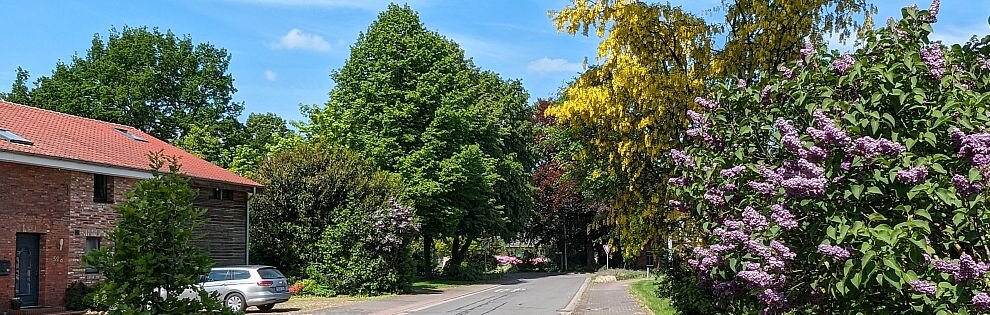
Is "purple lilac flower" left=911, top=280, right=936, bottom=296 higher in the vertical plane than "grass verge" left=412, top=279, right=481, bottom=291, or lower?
higher

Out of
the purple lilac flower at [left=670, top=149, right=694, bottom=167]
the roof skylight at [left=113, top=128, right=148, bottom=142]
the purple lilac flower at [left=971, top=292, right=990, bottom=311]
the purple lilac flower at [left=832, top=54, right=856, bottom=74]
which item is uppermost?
the roof skylight at [left=113, top=128, right=148, bottom=142]

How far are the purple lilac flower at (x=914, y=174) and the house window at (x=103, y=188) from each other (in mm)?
23977

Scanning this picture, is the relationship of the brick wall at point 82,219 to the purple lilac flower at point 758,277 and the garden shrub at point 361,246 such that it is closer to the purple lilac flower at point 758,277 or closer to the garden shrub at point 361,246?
the garden shrub at point 361,246

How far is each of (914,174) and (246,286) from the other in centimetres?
2190


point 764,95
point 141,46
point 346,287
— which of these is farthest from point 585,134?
point 141,46

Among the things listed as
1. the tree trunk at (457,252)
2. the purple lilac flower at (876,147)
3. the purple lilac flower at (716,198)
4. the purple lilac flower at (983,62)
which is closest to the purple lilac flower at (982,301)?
the purple lilac flower at (876,147)

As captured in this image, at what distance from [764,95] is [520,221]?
48878mm

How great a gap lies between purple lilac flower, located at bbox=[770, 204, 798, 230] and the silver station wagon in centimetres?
2057

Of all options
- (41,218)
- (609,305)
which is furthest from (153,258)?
(609,305)

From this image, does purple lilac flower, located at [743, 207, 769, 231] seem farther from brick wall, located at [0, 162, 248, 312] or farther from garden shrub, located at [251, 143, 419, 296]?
garden shrub, located at [251, 143, 419, 296]

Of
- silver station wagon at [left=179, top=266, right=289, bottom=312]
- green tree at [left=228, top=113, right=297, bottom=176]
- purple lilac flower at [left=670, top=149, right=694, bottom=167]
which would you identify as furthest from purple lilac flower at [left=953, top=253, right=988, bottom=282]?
green tree at [left=228, top=113, right=297, bottom=176]

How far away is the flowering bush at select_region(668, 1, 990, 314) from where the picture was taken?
522 cm

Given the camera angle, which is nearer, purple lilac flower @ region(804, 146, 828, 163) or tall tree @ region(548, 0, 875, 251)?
purple lilac flower @ region(804, 146, 828, 163)

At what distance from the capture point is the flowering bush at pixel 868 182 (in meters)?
5.22
